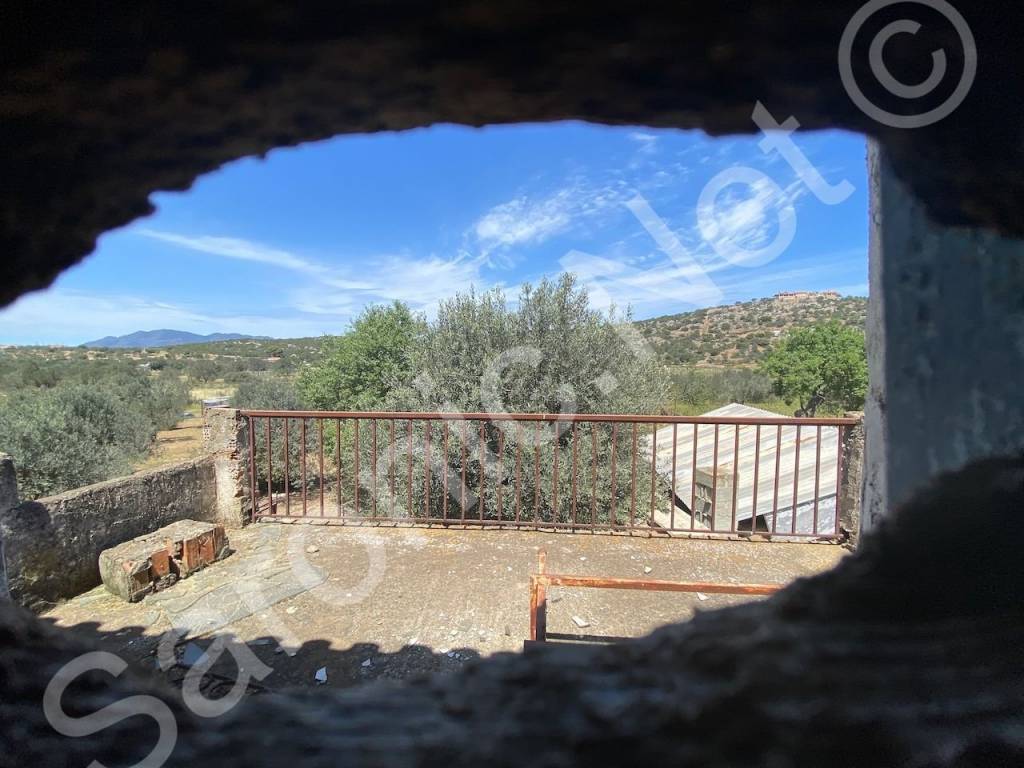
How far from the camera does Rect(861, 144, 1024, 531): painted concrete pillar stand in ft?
2.33

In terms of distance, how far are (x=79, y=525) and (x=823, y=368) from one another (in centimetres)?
2032

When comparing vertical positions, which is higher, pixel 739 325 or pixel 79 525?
pixel 739 325

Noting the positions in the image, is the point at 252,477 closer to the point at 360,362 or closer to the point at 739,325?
the point at 360,362

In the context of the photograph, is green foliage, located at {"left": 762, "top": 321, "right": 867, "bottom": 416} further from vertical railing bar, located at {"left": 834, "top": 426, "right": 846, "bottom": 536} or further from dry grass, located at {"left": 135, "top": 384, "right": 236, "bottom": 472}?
dry grass, located at {"left": 135, "top": 384, "right": 236, "bottom": 472}

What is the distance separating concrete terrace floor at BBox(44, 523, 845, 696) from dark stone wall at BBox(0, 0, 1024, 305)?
2.35m

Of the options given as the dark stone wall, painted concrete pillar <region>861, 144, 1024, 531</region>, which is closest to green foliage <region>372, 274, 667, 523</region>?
painted concrete pillar <region>861, 144, 1024, 531</region>

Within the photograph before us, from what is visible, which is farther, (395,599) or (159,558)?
(159,558)

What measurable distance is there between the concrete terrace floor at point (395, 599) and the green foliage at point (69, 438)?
600 cm

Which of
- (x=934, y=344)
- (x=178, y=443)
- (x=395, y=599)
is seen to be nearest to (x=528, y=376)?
(x=395, y=599)

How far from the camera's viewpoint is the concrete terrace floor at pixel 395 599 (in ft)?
9.29

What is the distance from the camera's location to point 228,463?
4914mm

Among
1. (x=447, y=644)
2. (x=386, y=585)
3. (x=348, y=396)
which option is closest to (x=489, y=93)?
(x=447, y=644)

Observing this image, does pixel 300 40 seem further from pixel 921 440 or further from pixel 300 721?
pixel 921 440

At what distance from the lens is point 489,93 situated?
0.54 m
